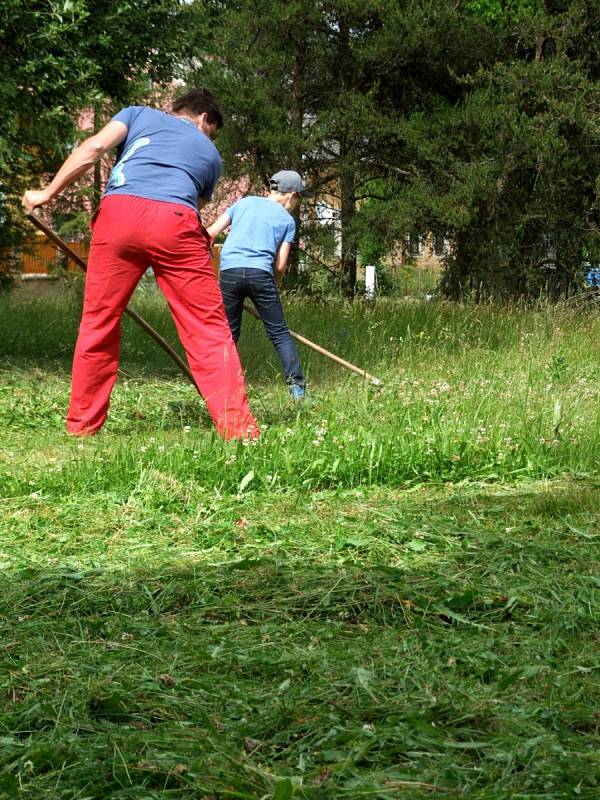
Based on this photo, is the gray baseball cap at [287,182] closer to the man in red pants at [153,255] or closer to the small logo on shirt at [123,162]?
the man in red pants at [153,255]

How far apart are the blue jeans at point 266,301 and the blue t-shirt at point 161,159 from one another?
1.56m

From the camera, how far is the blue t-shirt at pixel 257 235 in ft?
25.8

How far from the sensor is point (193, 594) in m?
3.59

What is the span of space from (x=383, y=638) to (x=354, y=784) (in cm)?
95

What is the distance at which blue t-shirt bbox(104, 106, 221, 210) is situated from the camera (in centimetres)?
604

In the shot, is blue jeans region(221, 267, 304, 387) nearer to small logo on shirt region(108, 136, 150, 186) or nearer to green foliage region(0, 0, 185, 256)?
small logo on shirt region(108, 136, 150, 186)

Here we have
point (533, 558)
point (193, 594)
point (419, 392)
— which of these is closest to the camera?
point (193, 594)

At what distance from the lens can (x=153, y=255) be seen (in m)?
6.00

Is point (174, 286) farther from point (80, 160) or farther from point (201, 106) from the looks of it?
point (201, 106)

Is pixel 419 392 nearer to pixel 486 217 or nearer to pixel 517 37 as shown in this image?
pixel 486 217

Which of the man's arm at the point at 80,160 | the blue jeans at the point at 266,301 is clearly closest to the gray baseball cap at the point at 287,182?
the blue jeans at the point at 266,301

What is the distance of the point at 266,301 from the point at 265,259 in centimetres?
29

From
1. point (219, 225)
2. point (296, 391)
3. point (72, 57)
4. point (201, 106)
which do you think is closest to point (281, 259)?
point (219, 225)

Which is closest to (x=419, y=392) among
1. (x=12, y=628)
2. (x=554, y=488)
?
(x=554, y=488)
